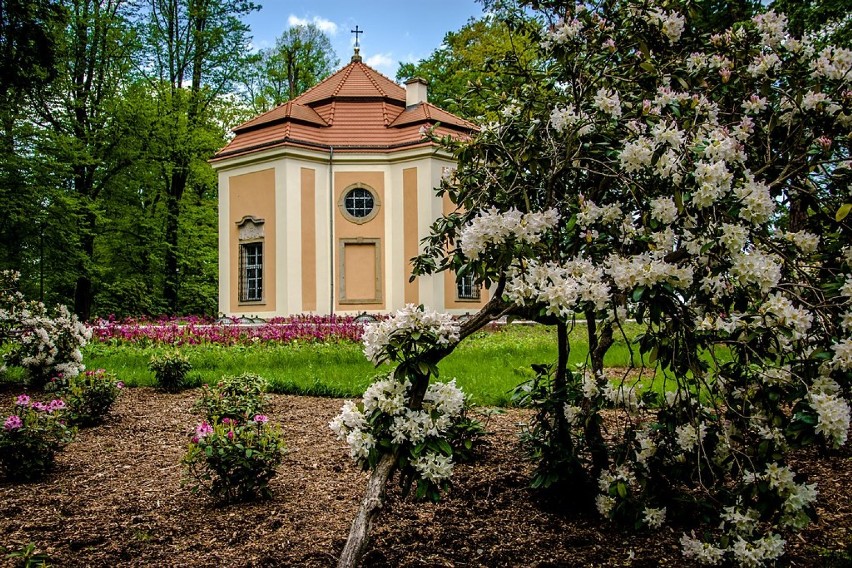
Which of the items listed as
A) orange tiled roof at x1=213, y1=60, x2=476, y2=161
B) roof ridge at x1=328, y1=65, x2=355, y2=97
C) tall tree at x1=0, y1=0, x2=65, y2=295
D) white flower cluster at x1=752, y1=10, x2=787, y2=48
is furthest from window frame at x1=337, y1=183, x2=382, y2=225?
white flower cluster at x1=752, y1=10, x2=787, y2=48

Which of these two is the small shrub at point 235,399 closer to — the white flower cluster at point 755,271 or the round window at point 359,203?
the white flower cluster at point 755,271

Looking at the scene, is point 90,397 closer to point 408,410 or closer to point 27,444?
point 27,444

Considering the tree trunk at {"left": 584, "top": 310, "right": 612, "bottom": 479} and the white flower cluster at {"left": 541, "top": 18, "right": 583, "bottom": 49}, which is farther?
the tree trunk at {"left": 584, "top": 310, "right": 612, "bottom": 479}

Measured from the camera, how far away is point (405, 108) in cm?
2027

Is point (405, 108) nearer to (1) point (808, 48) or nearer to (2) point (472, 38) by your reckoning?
(2) point (472, 38)

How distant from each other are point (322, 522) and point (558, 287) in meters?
2.26

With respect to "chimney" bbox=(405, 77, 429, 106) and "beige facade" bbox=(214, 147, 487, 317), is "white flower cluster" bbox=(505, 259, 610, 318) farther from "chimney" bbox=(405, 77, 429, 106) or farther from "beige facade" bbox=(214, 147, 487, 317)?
"chimney" bbox=(405, 77, 429, 106)

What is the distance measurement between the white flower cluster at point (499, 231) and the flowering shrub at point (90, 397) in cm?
517

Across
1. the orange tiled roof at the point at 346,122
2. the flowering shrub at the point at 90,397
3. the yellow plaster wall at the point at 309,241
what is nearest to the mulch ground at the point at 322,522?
the flowering shrub at the point at 90,397

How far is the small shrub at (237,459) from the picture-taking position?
164 inches

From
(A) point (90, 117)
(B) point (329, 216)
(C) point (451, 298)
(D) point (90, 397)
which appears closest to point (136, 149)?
(A) point (90, 117)

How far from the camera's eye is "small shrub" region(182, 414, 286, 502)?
4.16 metres

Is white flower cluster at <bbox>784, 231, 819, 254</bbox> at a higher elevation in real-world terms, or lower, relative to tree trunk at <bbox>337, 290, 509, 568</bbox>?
higher

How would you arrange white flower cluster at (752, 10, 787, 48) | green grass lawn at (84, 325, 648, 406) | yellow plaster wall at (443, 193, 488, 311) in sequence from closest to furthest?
white flower cluster at (752, 10, 787, 48), green grass lawn at (84, 325, 648, 406), yellow plaster wall at (443, 193, 488, 311)
